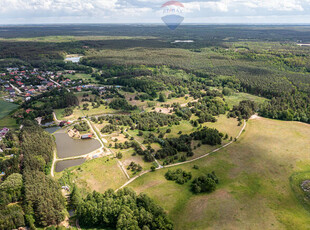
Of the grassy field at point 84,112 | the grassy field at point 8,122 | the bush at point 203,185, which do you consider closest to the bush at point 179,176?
the bush at point 203,185

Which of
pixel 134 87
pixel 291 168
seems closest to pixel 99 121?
pixel 134 87

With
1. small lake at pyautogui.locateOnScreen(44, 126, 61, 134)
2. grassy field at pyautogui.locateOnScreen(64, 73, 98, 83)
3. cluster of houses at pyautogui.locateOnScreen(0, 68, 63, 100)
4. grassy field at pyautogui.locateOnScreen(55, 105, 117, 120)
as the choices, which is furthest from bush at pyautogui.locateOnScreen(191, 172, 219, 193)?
grassy field at pyautogui.locateOnScreen(64, 73, 98, 83)

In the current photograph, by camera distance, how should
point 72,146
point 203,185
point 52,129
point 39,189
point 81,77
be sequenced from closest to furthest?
1. point 39,189
2. point 203,185
3. point 72,146
4. point 52,129
5. point 81,77

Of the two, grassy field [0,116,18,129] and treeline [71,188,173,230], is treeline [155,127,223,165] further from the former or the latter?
grassy field [0,116,18,129]

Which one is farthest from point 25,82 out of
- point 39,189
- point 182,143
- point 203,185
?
point 203,185

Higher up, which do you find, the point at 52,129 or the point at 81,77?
the point at 81,77

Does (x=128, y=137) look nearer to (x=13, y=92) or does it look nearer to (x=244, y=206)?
(x=244, y=206)

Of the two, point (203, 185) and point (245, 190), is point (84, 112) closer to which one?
point (203, 185)
